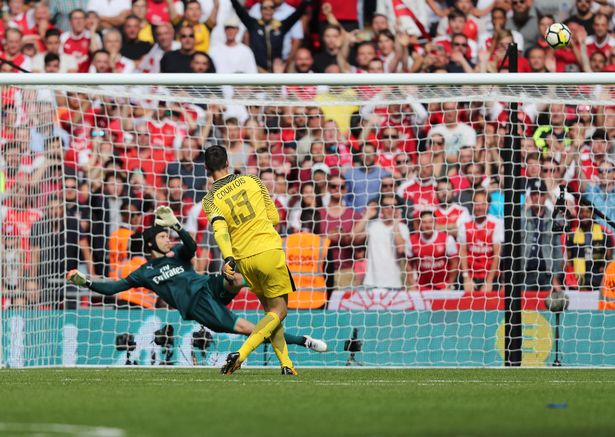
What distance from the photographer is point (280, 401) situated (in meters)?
7.59

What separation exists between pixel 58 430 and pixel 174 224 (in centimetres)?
544

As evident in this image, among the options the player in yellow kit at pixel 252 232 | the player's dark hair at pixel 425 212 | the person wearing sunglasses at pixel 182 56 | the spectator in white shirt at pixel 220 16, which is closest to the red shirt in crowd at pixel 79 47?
the person wearing sunglasses at pixel 182 56

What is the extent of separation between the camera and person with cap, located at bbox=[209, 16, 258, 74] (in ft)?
56.9

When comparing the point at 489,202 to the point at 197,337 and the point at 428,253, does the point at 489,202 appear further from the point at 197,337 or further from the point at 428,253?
the point at 197,337

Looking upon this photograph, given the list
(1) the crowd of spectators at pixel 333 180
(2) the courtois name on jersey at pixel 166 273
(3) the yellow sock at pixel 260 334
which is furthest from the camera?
(1) the crowd of spectators at pixel 333 180

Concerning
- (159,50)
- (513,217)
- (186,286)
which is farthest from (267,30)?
(186,286)

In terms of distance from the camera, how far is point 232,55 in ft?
57.0

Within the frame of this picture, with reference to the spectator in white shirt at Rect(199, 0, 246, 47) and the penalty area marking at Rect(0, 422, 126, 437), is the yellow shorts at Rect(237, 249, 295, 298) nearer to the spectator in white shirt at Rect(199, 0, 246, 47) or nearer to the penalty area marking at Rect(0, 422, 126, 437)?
the penalty area marking at Rect(0, 422, 126, 437)

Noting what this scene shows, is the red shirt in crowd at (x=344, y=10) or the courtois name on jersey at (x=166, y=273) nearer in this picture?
the courtois name on jersey at (x=166, y=273)

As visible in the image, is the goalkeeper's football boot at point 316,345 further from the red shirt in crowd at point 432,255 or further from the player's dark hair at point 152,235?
the red shirt in crowd at point 432,255

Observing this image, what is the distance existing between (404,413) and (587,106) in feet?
27.1

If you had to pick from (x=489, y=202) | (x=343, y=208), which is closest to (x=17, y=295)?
(x=343, y=208)

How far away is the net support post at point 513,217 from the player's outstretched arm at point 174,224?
134 inches

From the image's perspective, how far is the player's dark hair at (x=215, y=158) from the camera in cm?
1009
